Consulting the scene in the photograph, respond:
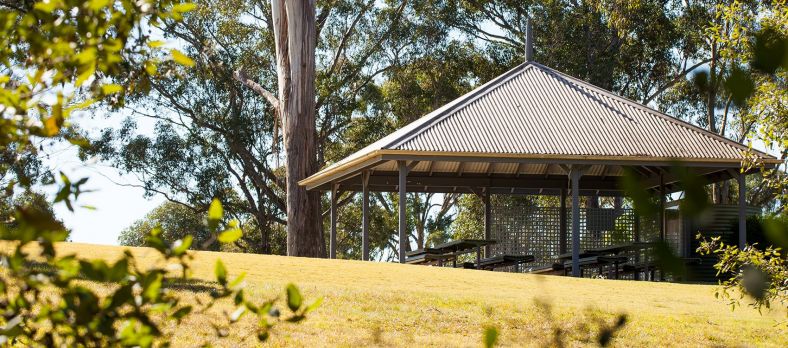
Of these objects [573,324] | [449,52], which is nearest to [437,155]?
[573,324]

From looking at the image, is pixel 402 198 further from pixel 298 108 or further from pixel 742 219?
pixel 298 108

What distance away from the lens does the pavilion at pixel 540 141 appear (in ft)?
54.3

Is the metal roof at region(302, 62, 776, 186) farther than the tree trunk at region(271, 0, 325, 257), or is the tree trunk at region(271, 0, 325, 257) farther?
the tree trunk at region(271, 0, 325, 257)

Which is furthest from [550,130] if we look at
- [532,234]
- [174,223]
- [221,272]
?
[174,223]

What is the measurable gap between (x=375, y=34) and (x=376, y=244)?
→ 8181mm

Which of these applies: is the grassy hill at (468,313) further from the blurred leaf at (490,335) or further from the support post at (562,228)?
the support post at (562,228)

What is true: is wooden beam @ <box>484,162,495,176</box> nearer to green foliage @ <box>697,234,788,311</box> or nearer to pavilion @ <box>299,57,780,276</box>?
pavilion @ <box>299,57,780,276</box>

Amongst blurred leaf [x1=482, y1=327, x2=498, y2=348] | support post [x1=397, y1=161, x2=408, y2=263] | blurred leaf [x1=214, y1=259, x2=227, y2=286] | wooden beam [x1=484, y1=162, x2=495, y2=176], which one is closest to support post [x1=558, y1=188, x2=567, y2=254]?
wooden beam [x1=484, y1=162, x2=495, y2=176]

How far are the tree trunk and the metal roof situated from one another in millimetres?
5420

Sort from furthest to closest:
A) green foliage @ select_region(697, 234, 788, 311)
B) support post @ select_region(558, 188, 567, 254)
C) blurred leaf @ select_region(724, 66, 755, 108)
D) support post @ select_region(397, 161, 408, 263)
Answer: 1. support post @ select_region(558, 188, 567, 254)
2. support post @ select_region(397, 161, 408, 263)
3. green foliage @ select_region(697, 234, 788, 311)
4. blurred leaf @ select_region(724, 66, 755, 108)

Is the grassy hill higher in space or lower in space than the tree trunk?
lower

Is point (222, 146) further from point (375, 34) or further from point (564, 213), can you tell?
point (564, 213)

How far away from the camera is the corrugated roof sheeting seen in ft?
55.1

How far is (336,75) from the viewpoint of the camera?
30875mm
